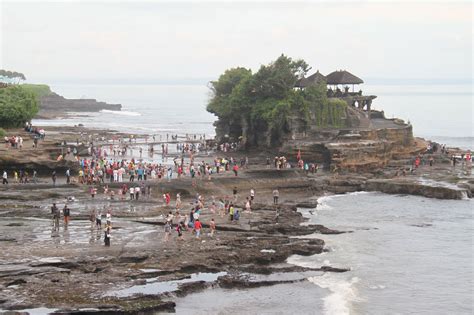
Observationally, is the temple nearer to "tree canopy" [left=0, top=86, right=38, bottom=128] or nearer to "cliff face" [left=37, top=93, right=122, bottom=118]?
"tree canopy" [left=0, top=86, right=38, bottom=128]

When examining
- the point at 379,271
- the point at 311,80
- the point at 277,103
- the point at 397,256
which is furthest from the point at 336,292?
the point at 311,80

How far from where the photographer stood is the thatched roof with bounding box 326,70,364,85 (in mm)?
76500

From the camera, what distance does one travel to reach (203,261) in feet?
110

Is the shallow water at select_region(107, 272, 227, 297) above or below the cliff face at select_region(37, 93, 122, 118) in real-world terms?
below

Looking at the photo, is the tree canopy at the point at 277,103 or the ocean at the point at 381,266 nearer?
the ocean at the point at 381,266

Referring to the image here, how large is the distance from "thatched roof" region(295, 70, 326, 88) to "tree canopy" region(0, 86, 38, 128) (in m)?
27.8

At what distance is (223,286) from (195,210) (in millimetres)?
10163

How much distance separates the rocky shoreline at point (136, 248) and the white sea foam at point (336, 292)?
0.85 meters

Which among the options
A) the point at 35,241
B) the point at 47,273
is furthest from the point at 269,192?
the point at 47,273

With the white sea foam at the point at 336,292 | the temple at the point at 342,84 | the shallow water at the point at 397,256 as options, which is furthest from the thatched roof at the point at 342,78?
the white sea foam at the point at 336,292

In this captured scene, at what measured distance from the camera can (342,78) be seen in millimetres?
76812

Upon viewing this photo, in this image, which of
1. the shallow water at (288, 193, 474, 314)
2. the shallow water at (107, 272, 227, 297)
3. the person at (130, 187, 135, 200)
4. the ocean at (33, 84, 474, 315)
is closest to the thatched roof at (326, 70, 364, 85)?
the shallow water at (288, 193, 474, 314)

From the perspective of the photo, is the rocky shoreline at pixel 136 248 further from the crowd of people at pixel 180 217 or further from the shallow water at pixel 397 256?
the shallow water at pixel 397 256

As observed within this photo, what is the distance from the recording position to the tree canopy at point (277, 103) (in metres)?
69.5
